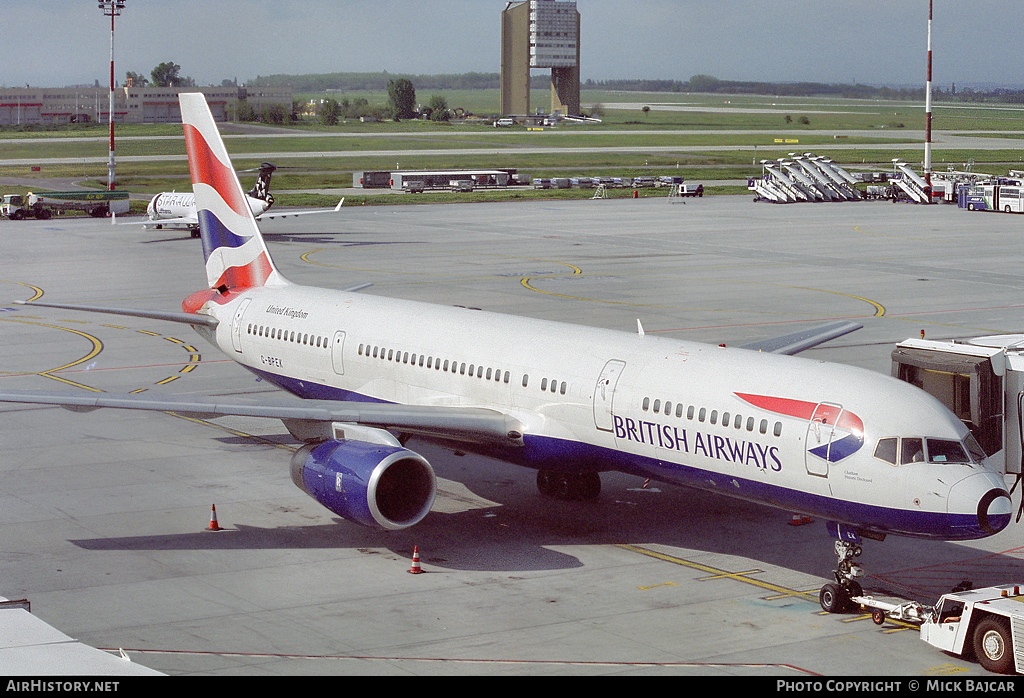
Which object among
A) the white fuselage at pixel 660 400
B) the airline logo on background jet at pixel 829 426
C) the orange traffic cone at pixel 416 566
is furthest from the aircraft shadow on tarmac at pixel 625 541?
the airline logo on background jet at pixel 829 426

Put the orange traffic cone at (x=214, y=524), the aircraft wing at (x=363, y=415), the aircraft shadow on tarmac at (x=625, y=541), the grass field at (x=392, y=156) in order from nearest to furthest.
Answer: the aircraft shadow on tarmac at (x=625, y=541)
the aircraft wing at (x=363, y=415)
the orange traffic cone at (x=214, y=524)
the grass field at (x=392, y=156)

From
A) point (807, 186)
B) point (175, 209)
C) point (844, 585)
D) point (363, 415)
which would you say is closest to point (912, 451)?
point (844, 585)

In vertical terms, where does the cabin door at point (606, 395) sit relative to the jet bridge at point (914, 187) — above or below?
below

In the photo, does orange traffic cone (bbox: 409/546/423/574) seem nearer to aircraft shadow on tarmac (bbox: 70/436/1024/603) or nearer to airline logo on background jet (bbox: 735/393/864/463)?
aircraft shadow on tarmac (bbox: 70/436/1024/603)

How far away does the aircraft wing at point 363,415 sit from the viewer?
75.4 feet

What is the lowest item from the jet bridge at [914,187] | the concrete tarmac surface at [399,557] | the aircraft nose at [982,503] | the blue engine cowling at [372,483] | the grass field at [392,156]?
the concrete tarmac surface at [399,557]

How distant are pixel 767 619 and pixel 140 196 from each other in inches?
3945

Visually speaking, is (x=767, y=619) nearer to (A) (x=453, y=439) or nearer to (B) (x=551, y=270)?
(A) (x=453, y=439)

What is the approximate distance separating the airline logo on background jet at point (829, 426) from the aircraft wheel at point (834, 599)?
2.03 metres

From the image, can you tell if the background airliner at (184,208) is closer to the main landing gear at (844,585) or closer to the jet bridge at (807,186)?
the jet bridge at (807,186)

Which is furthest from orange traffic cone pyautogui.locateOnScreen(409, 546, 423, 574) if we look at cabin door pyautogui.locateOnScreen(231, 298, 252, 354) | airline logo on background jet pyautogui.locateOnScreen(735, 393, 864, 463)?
cabin door pyautogui.locateOnScreen(231, 298, 252, 354)

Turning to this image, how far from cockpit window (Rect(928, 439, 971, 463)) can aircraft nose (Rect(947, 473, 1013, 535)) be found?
19.2 inches

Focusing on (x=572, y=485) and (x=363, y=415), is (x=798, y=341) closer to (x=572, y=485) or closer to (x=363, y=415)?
(x=572, y=485)

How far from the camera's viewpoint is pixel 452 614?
19.5m
